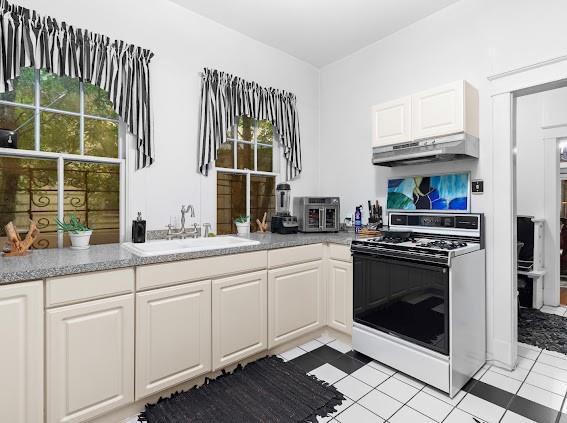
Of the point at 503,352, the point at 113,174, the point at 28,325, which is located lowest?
the point at 503,352

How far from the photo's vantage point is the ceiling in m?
2.60

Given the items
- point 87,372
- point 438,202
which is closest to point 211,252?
point 87,372

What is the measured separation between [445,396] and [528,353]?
Result: 1.09 metres

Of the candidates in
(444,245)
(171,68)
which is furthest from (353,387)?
(171,68)

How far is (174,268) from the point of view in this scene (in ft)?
6.20

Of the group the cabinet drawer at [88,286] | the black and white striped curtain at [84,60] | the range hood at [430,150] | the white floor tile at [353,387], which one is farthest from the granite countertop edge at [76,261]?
the range hood at [430,150]

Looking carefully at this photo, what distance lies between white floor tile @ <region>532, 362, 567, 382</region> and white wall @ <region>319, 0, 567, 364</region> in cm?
33

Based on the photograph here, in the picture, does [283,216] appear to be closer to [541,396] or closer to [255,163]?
[255,163]

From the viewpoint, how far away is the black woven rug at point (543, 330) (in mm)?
2656

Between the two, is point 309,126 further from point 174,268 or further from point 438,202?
point 174,268

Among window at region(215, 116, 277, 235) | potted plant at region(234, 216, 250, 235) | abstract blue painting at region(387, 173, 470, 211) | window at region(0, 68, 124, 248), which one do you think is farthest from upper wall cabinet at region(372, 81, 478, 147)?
window at region(0, 68, 124, 248)

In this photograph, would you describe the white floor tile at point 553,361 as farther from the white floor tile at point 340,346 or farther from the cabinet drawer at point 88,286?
the cabinet drawer at point 88,286

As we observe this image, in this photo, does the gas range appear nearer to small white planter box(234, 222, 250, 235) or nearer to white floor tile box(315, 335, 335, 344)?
white floor tile box(315, 335, 335, 344)

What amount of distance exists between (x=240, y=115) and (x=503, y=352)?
290 centimetres
